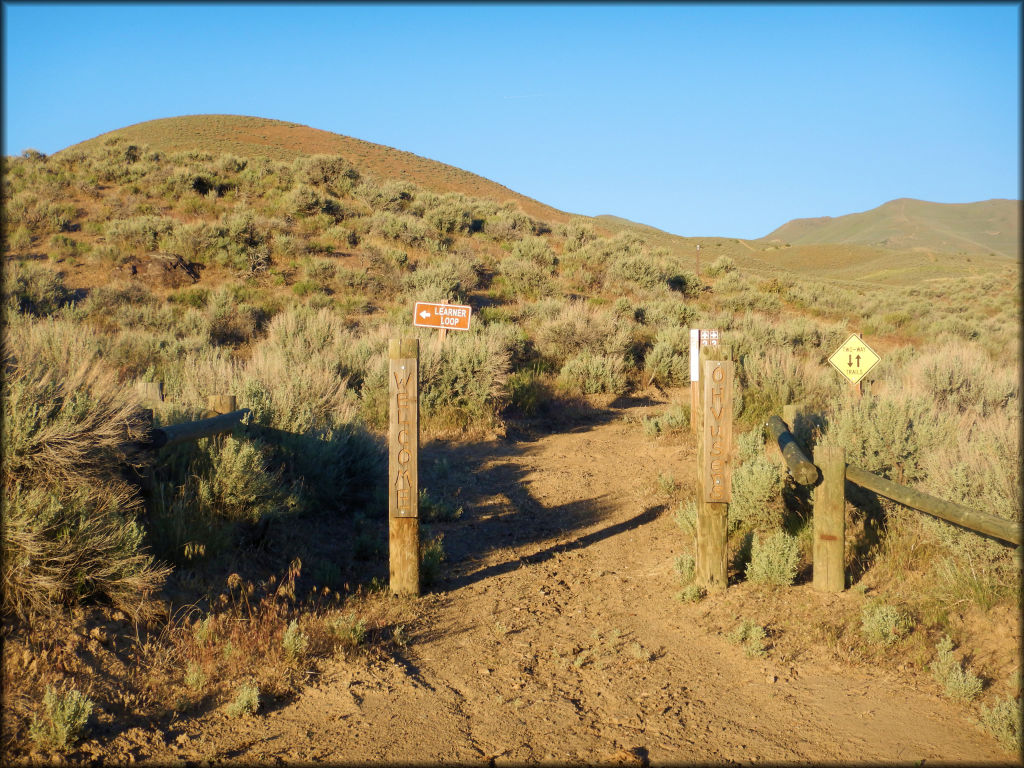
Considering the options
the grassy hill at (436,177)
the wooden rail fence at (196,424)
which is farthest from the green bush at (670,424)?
the grassy hill at (436,177)

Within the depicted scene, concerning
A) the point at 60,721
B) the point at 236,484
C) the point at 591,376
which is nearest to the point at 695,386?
the point at 591,376

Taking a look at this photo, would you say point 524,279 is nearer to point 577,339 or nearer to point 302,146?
point 577,339

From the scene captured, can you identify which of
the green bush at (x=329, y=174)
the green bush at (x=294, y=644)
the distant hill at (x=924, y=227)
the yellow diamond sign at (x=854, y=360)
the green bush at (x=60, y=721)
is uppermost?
the distant hill at (x=924, y=227)

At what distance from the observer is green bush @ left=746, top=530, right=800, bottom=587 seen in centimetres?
525

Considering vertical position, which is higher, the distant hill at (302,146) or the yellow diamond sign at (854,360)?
the distant hill at (302,146)

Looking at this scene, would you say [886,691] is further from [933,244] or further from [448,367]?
[933,244]

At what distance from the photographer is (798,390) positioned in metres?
11.9

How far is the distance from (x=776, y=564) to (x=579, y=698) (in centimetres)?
220

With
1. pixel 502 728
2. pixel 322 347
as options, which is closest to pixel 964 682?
pixel 502 728

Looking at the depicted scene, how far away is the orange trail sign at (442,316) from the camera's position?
10406 mm

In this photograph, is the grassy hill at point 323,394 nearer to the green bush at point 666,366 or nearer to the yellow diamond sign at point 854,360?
the green bush at point 666,366

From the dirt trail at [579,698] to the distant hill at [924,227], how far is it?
101693 mm

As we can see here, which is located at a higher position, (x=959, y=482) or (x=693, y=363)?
(x=693, y=363)

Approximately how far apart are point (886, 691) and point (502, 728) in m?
2.18
